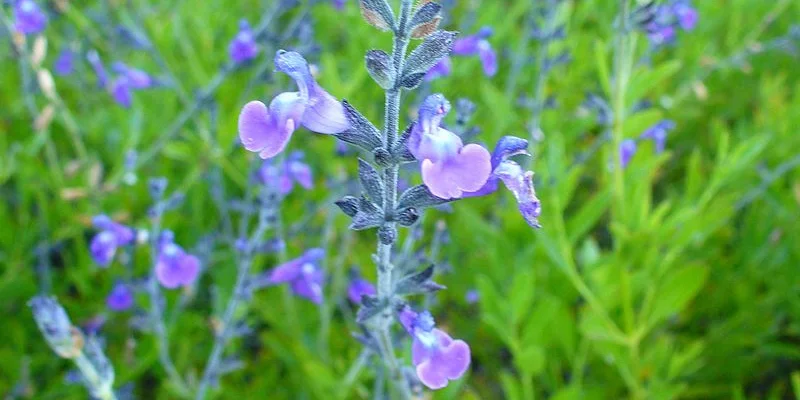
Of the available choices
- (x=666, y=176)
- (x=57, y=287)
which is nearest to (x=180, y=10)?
(x=57, y=287)

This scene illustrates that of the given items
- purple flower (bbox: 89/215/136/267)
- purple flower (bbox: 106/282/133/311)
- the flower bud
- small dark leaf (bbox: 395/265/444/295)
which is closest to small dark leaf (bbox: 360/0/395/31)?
small dark leaf (bbox: 395/265/444/295)

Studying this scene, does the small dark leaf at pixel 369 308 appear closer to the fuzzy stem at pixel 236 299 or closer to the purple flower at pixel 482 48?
the fuzzy stem at pixel 236 299

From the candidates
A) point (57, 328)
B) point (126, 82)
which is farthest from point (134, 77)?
point (57, 328)

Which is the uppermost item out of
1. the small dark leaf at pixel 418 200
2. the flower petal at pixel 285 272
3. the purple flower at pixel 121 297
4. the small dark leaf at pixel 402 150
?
the small dark leaf at pixel 402 150

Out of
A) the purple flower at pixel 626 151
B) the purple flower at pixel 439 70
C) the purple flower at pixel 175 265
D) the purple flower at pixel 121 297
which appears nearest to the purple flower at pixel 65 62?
the purple flower at pixel 121 297

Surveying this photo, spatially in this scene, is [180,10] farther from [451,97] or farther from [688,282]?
[688,282]

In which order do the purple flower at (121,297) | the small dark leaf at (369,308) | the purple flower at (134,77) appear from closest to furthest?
the small dark leaf at (369,308) < the purple flower at (121,297) < the purple flower at (134,77)
